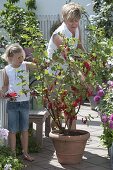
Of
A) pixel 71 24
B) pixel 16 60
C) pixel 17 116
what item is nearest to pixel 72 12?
pixel 71 24

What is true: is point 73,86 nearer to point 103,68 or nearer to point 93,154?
point 103,68

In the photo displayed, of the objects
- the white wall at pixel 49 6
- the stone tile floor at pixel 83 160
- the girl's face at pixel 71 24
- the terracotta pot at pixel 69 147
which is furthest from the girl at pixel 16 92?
the white wall at pixel 49 6

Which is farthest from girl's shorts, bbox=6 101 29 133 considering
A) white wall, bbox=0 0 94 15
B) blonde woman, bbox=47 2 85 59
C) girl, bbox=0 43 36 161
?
white wall, bbox=0 0 94 15

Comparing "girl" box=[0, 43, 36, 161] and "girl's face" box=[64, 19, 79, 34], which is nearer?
"girl" box=[0, 43, 36, 161]

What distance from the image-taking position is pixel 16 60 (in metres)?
5.07

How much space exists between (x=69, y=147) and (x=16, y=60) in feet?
3.70

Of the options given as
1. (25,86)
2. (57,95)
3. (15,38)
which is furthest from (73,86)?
(15,38)

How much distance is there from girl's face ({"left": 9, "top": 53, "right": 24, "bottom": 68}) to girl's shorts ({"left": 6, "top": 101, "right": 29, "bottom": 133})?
0.43 m

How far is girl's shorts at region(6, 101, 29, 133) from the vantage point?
5055 millimetres

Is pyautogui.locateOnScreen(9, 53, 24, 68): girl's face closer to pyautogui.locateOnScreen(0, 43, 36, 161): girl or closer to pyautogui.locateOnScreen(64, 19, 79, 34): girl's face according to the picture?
pyautogui.locateOnScreen(0, 43, 36, 161): girl

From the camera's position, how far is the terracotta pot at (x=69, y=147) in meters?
4.89

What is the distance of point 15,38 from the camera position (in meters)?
7.52

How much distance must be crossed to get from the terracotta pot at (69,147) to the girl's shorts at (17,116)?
15.0 inches

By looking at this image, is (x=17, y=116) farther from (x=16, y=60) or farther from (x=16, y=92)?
(x=16, y=60)
